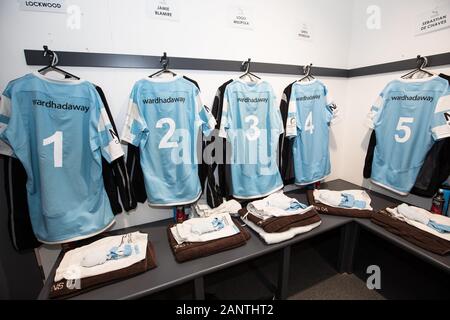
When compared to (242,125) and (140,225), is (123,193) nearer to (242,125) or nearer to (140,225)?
(140,225)

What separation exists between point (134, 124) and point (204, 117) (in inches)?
16.0

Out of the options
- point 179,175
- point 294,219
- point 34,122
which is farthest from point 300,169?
point 34,122

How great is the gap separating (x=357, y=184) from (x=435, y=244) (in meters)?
0.95

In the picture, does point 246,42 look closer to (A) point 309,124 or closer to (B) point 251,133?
(B) point 251,133

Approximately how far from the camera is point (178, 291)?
1.47 m

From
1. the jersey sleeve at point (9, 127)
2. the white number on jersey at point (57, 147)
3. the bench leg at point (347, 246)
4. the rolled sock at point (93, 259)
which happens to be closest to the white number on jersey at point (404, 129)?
the bench leg at point (347, 246)

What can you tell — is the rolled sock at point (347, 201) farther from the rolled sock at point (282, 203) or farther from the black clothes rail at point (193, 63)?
the black clothes rail at point (193, 63)

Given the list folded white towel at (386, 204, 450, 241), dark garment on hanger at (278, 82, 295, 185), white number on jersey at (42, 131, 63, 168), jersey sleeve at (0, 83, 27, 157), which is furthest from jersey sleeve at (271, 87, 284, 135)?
jersey sleeve at (0, 83, 27, 157)

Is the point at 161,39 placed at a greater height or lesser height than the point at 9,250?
greater

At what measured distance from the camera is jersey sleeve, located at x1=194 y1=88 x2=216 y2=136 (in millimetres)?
1255

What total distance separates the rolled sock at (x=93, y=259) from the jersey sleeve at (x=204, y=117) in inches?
32.9

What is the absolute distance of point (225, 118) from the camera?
4.39 ft

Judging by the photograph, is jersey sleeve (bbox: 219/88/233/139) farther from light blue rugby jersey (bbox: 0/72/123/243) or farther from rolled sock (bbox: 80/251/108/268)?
rolled sock (bbox: 80/251/108/268)

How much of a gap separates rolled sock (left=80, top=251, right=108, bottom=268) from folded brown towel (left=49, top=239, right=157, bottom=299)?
73 millimetres
